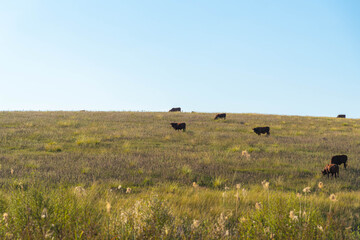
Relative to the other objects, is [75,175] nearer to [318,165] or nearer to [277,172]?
[277,172]

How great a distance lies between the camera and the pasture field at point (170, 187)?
3445mm

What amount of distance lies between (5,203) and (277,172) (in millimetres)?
8706

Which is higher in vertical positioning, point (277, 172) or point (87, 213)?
point (87, 213)

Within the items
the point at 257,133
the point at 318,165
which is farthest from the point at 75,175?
the point at 257,133

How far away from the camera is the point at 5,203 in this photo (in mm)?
5426

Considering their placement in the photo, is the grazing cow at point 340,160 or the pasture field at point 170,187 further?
the grazing cow at point 340,160

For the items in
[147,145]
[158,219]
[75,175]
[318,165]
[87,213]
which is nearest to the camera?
[158,219]

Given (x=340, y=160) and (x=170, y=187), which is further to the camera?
(x=340, y=160)

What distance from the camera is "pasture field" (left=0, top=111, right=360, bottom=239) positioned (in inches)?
136

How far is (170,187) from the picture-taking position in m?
7.26

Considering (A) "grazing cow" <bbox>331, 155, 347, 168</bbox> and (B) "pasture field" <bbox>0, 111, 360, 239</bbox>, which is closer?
(B) "pasture field" <bbox>0, 111, 360, 239</bbox>

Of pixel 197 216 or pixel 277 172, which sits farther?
pixel 277 172

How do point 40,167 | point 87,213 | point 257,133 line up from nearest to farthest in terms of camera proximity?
point 87,213, point 40,167, point 257,133

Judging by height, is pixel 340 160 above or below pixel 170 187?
above
